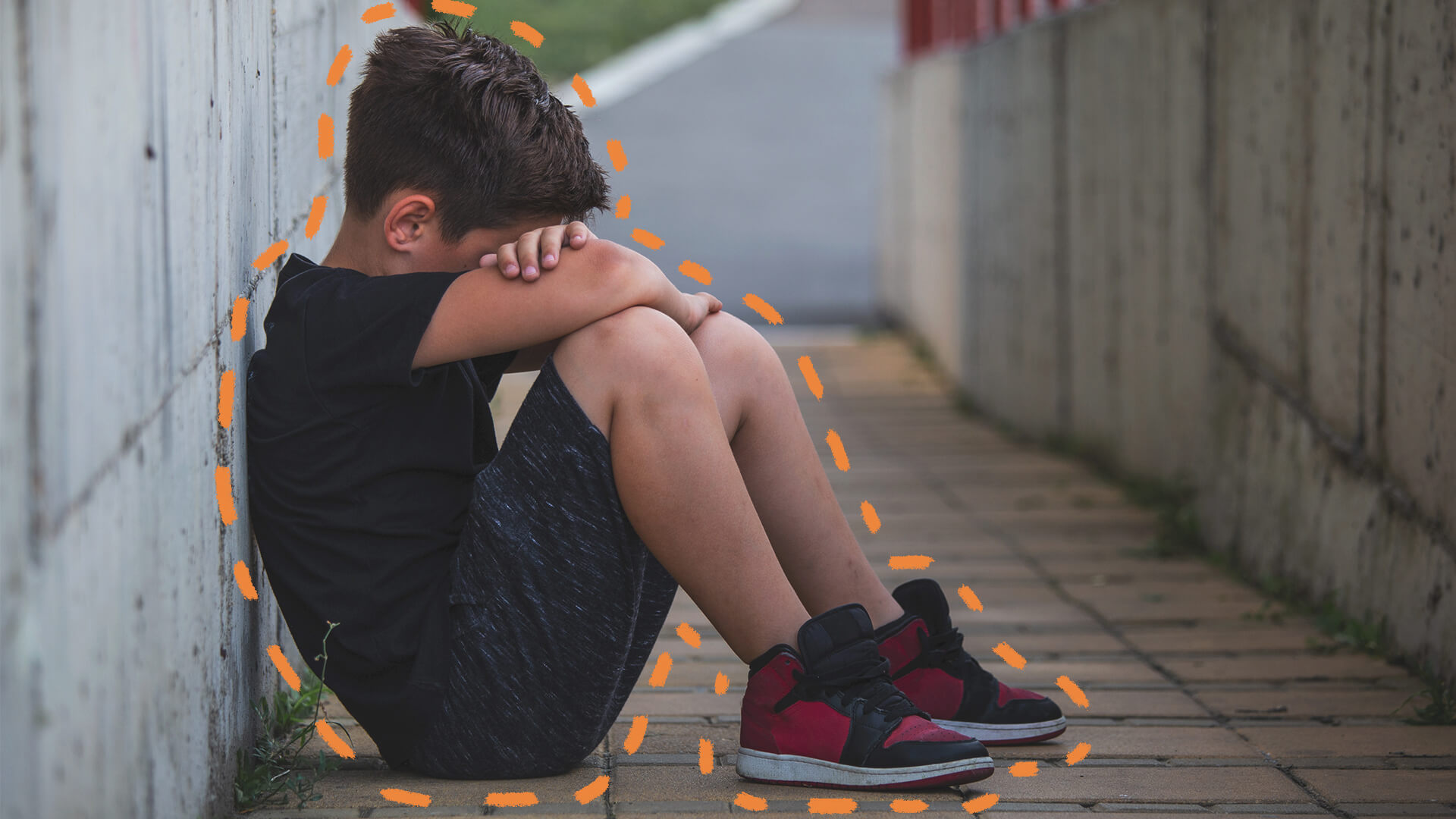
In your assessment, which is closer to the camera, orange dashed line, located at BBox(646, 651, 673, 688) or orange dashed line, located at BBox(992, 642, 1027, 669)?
orange dashed line, located at BBox(646, 651, 673, 688)

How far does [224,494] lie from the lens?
1.81 meters

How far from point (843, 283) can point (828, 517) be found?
945 cm

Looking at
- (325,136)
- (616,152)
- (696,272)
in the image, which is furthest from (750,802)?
(616,152)

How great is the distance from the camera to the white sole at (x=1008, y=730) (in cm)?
218

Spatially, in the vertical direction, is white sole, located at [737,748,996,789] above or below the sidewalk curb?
below

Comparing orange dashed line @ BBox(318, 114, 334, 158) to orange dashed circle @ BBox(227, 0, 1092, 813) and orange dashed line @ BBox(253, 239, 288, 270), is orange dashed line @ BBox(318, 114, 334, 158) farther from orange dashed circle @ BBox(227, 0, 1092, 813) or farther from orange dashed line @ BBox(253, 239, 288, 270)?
orange dashed line @ BBox(253, 239, 288, 270)

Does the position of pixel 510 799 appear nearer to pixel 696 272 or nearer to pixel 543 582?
pixel 543 582

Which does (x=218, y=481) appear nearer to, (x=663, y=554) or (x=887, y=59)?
(x=663, y=554)

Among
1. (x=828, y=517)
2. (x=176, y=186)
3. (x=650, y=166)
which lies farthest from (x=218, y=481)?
(x=650, y=166)

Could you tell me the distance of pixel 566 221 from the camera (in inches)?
80.3

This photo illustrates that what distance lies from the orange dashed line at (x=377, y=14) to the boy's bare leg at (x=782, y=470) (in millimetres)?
1983

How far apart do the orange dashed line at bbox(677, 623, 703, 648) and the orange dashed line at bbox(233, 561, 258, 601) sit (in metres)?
0.92

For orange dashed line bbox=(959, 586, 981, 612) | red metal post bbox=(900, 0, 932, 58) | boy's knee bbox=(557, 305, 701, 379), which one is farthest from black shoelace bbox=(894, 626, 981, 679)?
red metal post bbox=(900, 0, 932, 58)

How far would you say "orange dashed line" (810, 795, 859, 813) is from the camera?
1.89m
